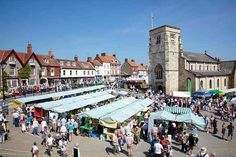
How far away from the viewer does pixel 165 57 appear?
139ft

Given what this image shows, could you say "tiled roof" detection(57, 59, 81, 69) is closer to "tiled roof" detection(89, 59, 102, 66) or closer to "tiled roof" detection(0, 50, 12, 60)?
"tiled roof" detection(89, 59, 102, 66)

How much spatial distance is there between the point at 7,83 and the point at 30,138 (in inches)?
1034

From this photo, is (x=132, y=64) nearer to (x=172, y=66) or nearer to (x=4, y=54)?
(x=172, y=66)

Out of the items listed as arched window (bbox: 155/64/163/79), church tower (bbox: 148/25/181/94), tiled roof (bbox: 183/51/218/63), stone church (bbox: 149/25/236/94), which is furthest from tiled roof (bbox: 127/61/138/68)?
arched window (bbox: 155/64/163/79)

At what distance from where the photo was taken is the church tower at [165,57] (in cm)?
4241

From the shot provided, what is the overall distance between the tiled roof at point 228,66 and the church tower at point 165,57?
1943 centimetres

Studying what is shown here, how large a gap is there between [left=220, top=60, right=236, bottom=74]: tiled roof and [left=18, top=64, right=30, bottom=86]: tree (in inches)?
1910

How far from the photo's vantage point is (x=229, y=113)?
2245 centimetres

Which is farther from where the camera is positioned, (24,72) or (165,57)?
(165,57)

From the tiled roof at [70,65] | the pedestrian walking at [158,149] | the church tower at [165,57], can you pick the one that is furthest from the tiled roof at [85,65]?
the pedestrian walking at [158,149]

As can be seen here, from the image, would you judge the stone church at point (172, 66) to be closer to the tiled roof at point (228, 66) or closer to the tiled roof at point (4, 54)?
the tiled roof at point (228, 66)

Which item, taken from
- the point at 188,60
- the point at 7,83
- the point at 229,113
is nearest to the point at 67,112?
the point at 229,113

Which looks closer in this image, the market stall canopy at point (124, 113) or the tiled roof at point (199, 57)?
the market stall canopy at point (124, 113)

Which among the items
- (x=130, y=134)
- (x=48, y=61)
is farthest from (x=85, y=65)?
(x=130, y=134)
